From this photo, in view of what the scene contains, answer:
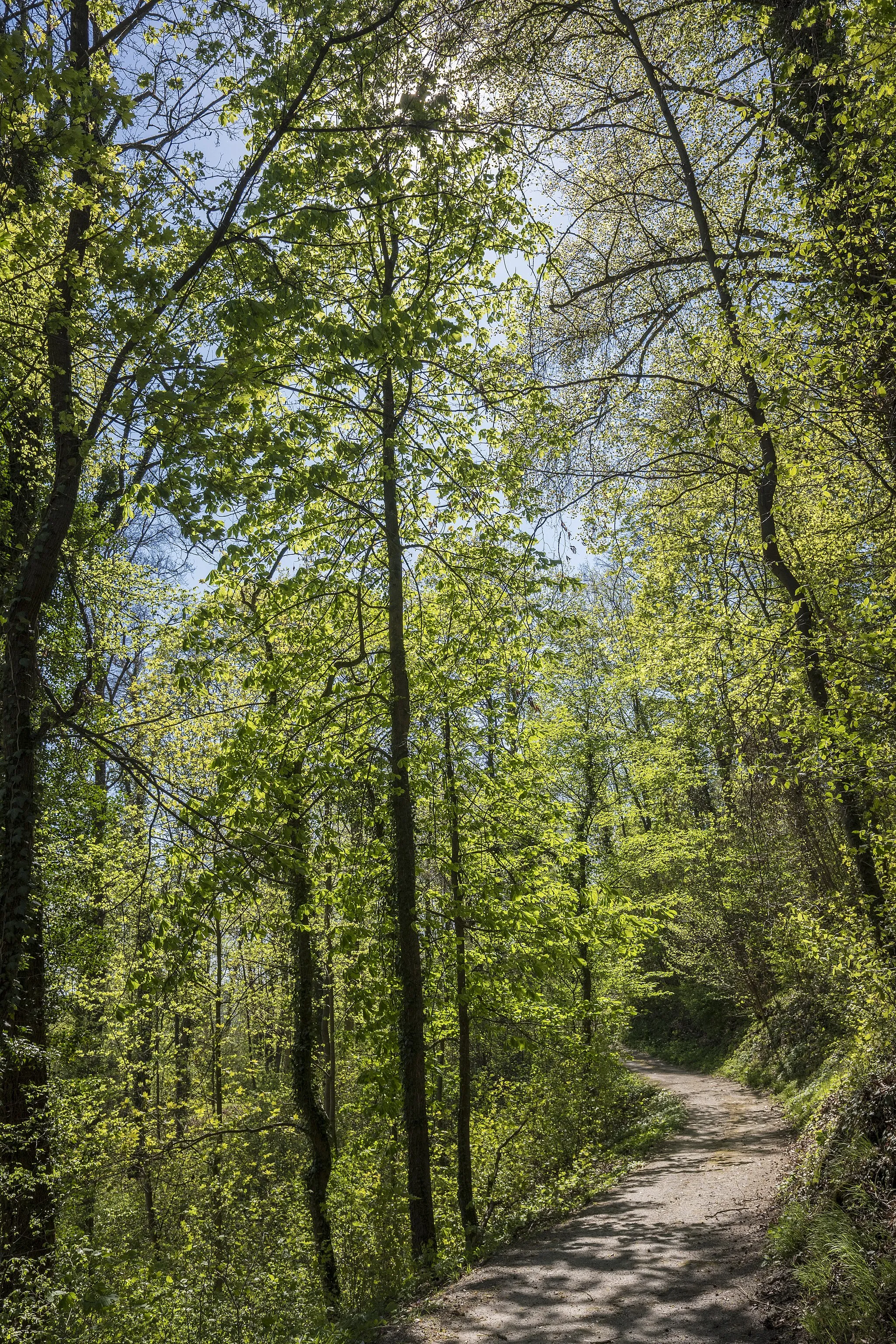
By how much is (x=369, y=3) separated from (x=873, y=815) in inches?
313

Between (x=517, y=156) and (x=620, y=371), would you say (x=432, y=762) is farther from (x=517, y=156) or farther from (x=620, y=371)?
(x=517, y=156)

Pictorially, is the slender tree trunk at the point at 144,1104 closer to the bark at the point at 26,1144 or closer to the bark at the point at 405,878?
the bark at the point at 26,1144

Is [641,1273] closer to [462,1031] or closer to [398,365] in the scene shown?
[462,1031]

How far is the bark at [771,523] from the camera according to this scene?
6684 millimetres

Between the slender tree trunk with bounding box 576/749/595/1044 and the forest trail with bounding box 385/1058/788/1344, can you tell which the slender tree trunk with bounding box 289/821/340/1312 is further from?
the slender tree trunk with bounding box 576/749/595/1044

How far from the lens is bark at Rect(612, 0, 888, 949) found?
21.9 feet

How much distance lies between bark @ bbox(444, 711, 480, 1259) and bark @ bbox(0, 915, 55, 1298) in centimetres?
438

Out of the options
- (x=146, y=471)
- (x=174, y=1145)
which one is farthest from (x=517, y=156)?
(x=174, y=1145)

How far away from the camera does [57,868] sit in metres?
11.0

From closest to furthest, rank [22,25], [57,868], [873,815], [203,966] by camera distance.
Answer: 1. [22,25]
2. [203,966]
3. [873,815]
4. [57,868]

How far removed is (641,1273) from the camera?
5.93 m

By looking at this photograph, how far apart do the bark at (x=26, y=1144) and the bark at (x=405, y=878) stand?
3513 millimetres

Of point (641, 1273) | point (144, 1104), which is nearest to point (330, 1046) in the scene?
point (144, 1104)

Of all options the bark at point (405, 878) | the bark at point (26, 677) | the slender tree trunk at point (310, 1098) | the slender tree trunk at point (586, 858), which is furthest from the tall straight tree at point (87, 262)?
the slender tree trunk at point (586, 858)
